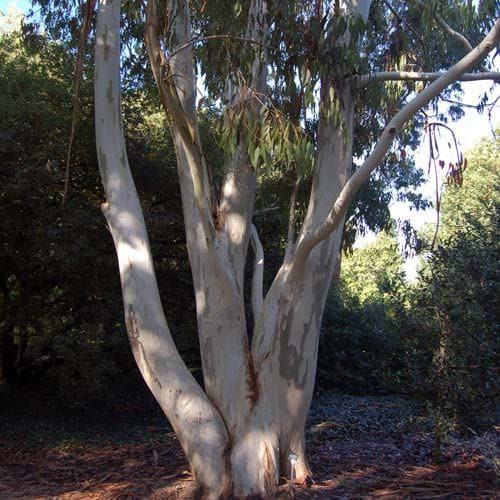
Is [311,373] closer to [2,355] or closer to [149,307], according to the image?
[149,307]

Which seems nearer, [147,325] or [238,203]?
[147,325]

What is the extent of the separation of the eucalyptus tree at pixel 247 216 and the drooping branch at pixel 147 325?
0.4 inches

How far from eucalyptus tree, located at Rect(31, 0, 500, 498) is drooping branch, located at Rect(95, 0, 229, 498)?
0.04ft

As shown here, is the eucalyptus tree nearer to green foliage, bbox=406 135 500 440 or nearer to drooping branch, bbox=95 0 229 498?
drooping branch, bbox=95 0 229 498

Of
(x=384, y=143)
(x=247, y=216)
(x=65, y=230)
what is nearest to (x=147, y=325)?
(x=247, y=216)

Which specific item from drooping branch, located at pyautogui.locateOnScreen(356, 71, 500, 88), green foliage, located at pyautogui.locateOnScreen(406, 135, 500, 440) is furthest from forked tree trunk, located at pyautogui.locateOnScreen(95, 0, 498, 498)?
green foliage, located at pyautogui.locateOnScreen(406, 135, 500, 440)

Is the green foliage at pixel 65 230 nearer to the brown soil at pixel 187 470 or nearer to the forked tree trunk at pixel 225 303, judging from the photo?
the brown soil at pixel 187 470

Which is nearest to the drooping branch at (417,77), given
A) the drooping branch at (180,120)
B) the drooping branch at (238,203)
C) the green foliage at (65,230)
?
the drooping branch at (238,203)

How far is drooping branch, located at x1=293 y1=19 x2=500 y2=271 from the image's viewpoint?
544cm

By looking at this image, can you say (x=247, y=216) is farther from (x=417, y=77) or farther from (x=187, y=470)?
(x=187, y=470)

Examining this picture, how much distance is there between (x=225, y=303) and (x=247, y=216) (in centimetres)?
109

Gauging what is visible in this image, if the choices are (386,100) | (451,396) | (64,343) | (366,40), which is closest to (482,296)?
(451,396)

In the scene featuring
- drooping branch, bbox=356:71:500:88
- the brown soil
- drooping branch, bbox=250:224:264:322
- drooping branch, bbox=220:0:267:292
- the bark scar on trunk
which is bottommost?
the brown soil

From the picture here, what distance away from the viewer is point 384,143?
214 inches
